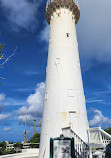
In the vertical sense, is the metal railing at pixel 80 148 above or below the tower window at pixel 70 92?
below

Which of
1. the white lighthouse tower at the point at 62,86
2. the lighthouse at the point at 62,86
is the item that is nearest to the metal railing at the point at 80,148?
the white lighthouse tower at the point at 62,86

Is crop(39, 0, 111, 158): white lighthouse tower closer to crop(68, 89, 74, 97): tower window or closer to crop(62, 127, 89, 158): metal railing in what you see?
crop(68, 89, 74, 97): tower window

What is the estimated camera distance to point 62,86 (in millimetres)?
9055

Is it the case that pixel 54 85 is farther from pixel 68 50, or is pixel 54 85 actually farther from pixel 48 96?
pixel 68 50

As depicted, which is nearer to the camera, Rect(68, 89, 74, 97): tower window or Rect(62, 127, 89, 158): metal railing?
Rect(62, 127, 89, 158): metal railing

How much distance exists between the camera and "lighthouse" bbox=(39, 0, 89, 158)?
821 cm

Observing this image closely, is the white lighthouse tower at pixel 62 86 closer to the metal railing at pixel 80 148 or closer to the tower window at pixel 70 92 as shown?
the tower window at pixel 70 92

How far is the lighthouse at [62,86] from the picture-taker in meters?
8.21

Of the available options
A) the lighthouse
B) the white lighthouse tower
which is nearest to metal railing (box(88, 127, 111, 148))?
the white lighthouse tower

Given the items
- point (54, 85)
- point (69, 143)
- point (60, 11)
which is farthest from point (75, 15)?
point (69, 143)

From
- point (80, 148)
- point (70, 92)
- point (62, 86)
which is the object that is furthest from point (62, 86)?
point (80, 148)

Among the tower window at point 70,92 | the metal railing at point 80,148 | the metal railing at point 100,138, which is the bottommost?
the metal railing at point 80,148

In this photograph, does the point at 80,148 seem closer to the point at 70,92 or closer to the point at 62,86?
the point at 70,92

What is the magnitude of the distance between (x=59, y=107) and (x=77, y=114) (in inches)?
46.3
